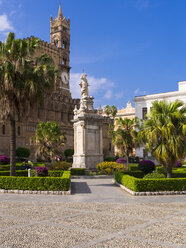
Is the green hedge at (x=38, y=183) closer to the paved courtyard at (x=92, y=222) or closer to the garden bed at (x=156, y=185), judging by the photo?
the paved courtyard at (x=92, y=222)

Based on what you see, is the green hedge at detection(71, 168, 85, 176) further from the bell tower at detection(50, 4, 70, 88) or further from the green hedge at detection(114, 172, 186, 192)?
the bell tower at detection(50, 4, 70, 88)

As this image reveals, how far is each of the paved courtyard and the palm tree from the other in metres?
6.71

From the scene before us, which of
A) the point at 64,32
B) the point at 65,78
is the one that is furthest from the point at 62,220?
the point at 64,32

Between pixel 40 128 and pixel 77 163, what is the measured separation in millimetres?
16150

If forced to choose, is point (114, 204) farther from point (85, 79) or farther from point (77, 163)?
point (85, 79)

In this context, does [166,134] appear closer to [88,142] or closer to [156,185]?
[156,185]

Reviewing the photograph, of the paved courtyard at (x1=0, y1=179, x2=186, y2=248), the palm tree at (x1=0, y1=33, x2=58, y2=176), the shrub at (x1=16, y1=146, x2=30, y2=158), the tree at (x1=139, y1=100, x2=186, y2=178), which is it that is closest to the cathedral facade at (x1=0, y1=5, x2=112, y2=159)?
the shrub at (x1=16, y1=146, x2=30, y2=158)

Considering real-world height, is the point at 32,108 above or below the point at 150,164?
above

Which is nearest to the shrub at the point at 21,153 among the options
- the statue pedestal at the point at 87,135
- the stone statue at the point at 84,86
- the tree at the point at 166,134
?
the statue pedestal at the point at 87,135

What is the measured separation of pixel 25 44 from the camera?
19.1 metres

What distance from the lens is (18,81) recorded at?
724 inches

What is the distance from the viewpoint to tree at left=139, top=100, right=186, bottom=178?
18.0 m

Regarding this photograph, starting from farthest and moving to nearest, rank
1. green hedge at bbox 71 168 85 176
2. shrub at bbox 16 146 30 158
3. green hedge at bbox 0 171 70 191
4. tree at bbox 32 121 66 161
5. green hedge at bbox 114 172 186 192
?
shrub at bbox 16 146 30 158, tree at bbox 32 121 66 161, green hedge at bbox 71 168 85 176, green hedge at bbox 0 171 70 191, green hedge at bbox 114 172 186 192

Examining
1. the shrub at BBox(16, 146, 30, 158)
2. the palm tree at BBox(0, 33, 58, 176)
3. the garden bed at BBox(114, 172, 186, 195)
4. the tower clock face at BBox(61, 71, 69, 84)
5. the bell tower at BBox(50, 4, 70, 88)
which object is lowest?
the garden bed at BBox(114, 172, 186, 195)
